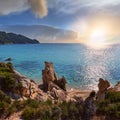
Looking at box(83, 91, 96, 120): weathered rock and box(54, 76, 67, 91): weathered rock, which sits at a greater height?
box(83, 91, 96, 120): weathered rock

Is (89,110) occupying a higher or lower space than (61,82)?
higher

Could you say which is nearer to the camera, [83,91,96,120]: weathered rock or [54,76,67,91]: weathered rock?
[83,91,96,120]: weathered rock

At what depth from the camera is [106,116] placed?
924 inches

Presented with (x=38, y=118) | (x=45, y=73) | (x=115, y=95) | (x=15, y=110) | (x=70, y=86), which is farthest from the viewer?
(x=70, y=86)

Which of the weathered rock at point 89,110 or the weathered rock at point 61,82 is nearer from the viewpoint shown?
the weathered rock at point 89,110

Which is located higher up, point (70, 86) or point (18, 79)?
point (18, 79)

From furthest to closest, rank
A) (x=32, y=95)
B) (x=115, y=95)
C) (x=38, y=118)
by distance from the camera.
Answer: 1. (x=32, y=95)
2. (x=115, y=95)
3. (x=38, y=118)

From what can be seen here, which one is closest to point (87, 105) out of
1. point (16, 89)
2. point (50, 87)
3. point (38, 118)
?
point (38, 118)

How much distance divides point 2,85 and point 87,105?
15.3m

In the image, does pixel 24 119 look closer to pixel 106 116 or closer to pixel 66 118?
pixel 66 118

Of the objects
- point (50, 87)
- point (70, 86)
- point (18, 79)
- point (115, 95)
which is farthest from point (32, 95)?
point (70, 86)

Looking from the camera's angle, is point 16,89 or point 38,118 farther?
point 16,89

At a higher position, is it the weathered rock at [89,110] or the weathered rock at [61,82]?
the weathered rock at [89,110]

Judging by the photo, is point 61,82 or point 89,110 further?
point 61,82
